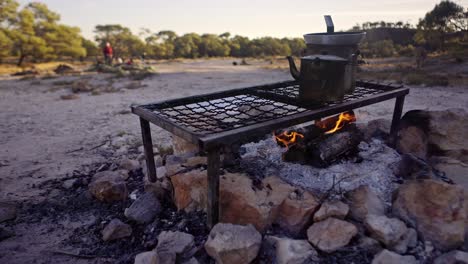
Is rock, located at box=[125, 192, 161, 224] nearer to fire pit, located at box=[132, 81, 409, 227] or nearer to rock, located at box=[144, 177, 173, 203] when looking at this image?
rock, located at box=[144, 177, 173, 203]

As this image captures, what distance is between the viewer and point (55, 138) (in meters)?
5.42

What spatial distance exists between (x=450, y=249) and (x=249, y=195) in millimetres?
1447

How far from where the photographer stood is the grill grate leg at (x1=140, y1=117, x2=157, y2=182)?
288 cm

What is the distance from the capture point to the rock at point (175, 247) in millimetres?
2066

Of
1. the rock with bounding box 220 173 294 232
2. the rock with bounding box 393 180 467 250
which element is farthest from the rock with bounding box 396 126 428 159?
the rock with bounding box 220 173 294 232

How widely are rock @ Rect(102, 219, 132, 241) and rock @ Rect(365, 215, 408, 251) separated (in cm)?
195

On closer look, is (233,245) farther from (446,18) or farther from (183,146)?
(446,18)

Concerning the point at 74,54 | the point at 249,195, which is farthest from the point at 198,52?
the point at 249,195

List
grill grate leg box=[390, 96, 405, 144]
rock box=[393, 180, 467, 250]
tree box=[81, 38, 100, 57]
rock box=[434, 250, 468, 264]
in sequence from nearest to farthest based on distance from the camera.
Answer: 1. rock box=[434, 250, 468, 264]
2. rock box=[393, 180, 467, 250]
3. grill grate leg box=[390, 96, 405, 144]
4. tree box=[81, 38, 100, 57]

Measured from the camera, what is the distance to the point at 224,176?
2.60 metres

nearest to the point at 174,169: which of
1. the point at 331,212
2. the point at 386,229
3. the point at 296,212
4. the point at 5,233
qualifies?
the point at 296,212

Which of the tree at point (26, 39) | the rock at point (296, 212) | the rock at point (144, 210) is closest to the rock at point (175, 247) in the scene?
the rock at point (144, 210)

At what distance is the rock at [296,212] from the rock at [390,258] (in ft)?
1.77

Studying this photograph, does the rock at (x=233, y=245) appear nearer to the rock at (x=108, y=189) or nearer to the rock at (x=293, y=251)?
the rock at (x=293, y=251)
